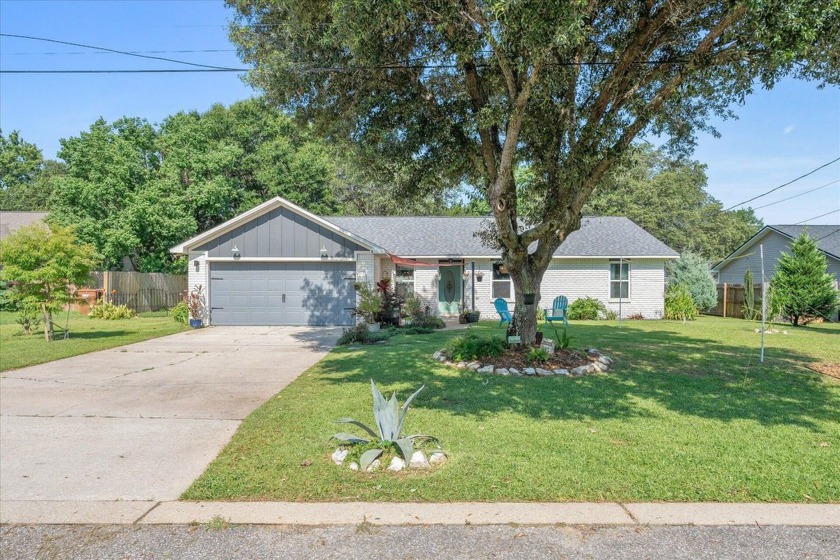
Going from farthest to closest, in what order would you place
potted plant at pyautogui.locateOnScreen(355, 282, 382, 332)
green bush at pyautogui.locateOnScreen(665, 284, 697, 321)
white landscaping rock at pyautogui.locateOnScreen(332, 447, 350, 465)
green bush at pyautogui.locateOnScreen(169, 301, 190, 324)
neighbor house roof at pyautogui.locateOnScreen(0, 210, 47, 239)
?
neighbor house roof at pyautogui.locateOnScreen(0, 210, 47, 239) < green bush at pyautogui.locateOnScreen(665, 284, 697, 321) < green bush at pyautogui.locateOnScreen(169, 301, 190, 324) < potted plant at pyautogui.locateOnScreen(355, 282, 382, 332) < white landscaping rock at pyautogui.locateOnScreen(332, 447, 350, 465)

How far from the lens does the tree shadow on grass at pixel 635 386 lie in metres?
6.10

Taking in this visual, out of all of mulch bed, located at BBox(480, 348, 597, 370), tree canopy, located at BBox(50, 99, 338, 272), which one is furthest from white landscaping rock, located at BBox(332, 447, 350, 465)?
tree canopy, located at BBox(50, 99, 338, 272)

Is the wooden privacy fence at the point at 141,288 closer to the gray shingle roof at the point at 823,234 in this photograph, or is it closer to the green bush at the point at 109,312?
the green bush at the point at 109,312

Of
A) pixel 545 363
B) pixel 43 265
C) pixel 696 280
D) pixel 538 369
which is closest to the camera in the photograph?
pixel 538 369

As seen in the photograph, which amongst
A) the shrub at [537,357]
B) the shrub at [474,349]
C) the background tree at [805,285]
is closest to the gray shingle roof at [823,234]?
the background tree at [805,285]

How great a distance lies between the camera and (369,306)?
14727 mm

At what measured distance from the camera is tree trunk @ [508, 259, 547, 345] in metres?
9.22

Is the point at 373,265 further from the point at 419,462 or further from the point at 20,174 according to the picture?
the point at 20,174

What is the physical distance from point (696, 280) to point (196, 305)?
63.9 ft

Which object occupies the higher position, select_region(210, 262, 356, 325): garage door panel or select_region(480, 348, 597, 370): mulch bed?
select_region(210, 262, 356, 325): garage door panel

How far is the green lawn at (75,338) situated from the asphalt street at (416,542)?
7.56 metres

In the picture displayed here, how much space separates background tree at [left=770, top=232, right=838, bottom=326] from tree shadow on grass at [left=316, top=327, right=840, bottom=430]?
887 cm

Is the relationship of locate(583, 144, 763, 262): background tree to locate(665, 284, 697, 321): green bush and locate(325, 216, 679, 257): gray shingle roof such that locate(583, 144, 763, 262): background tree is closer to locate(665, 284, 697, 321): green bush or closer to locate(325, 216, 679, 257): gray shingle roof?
locate(325, 216, 679, 257): gray shingle roof

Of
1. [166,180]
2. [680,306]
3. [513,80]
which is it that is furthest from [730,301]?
[166,180]
